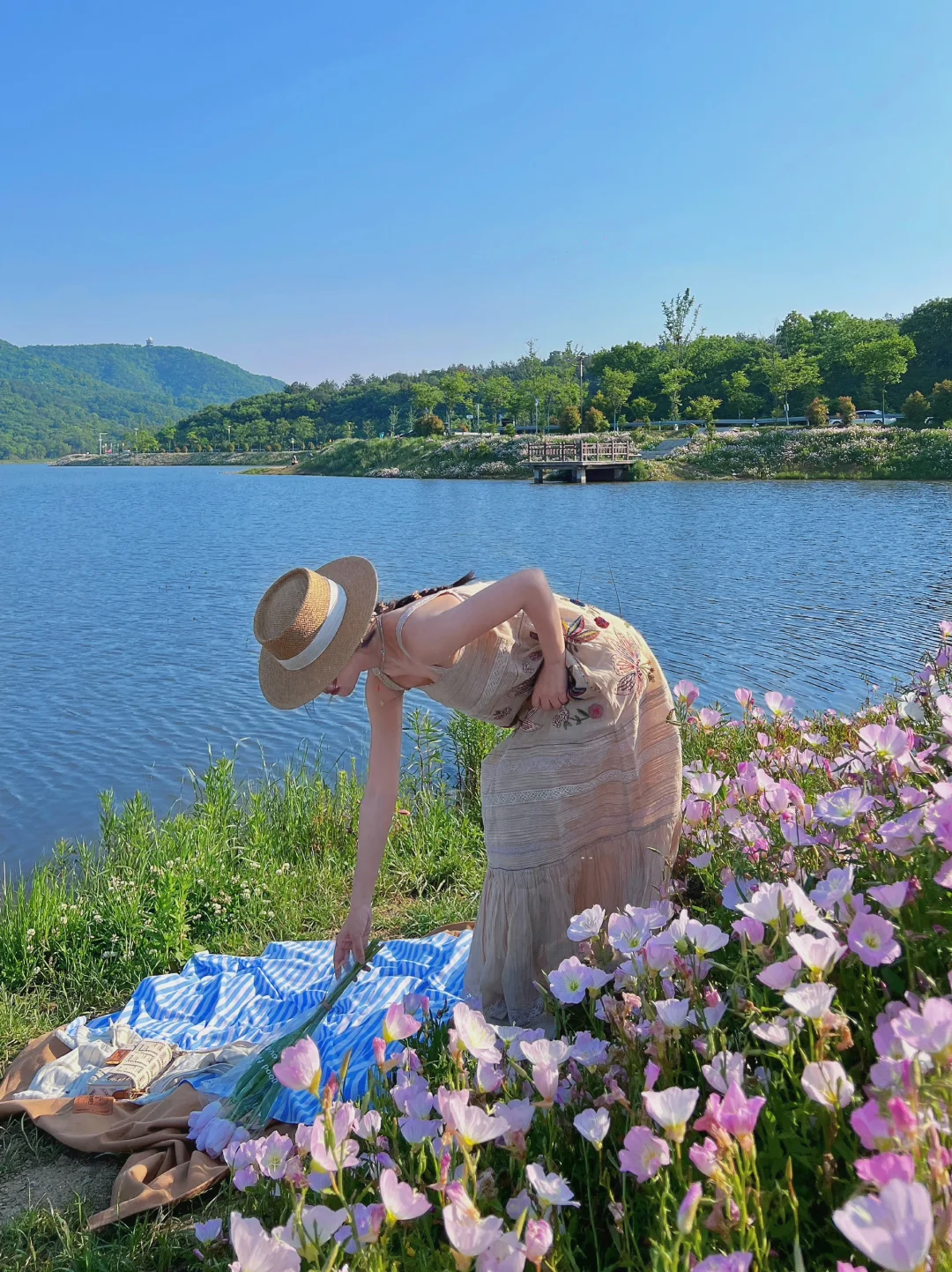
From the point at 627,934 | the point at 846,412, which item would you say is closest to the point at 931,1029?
the point at 627,934

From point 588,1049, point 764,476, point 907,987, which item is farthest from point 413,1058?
point 764,476

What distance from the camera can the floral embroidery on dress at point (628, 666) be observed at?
2.89 m

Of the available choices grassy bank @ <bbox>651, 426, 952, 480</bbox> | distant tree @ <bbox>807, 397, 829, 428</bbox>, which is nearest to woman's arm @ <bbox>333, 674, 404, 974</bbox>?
grassy bank @ <bbox>651, 426, 952, 480</bbox>

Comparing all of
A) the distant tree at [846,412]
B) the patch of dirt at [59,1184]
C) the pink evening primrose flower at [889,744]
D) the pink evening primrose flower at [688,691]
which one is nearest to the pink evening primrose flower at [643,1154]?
the pink evening primrose flower at [889,744]

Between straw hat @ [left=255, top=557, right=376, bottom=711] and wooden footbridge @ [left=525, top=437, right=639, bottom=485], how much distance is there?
42.1 metres

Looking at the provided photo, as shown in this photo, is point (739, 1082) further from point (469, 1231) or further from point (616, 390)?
point (616, 390)

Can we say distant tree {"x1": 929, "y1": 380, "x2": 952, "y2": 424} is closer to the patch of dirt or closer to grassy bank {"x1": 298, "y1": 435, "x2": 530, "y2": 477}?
grassy bank {"x1": 298, "y1": 435, "x2": 530, "y2": 477}

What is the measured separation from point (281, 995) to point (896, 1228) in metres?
3.16

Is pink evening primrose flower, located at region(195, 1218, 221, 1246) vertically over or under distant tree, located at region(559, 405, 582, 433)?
under

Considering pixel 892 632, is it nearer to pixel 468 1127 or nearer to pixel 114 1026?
pixel 114 1026

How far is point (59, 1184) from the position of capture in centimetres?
265

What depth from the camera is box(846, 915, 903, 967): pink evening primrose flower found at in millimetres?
1337

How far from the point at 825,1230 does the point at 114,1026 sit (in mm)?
2800

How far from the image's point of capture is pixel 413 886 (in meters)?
4.64
